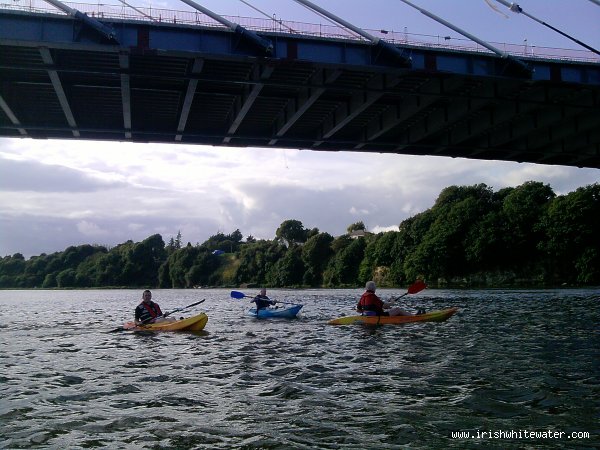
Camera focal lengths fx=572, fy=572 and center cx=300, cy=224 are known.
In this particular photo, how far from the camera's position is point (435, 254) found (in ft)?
262

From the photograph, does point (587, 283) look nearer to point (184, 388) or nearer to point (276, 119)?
point (276, 119)

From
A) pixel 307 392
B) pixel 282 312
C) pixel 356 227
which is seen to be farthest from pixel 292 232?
pixel 307 392

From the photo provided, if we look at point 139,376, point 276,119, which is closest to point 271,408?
point 139,376

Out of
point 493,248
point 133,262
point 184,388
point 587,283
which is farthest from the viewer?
point 133,262

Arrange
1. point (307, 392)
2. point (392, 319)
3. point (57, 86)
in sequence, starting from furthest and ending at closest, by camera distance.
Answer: point (57, 86) < point (392, 319) < point (307, 392)

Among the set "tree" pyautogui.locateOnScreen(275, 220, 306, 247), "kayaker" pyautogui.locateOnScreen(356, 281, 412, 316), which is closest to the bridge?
"kayaker" pyautogui.locateOnScreen(356, 281, 412, 316)

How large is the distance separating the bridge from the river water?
1182 cm

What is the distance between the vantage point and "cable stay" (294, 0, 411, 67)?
24641mm

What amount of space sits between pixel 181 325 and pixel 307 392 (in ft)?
43.0

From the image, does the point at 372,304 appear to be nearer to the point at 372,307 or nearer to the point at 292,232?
the point at 372,307

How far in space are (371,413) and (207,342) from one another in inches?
453

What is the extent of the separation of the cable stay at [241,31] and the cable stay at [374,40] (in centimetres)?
303

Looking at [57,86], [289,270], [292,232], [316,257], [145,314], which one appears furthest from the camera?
[292,232]

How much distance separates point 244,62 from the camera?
24.2 m
